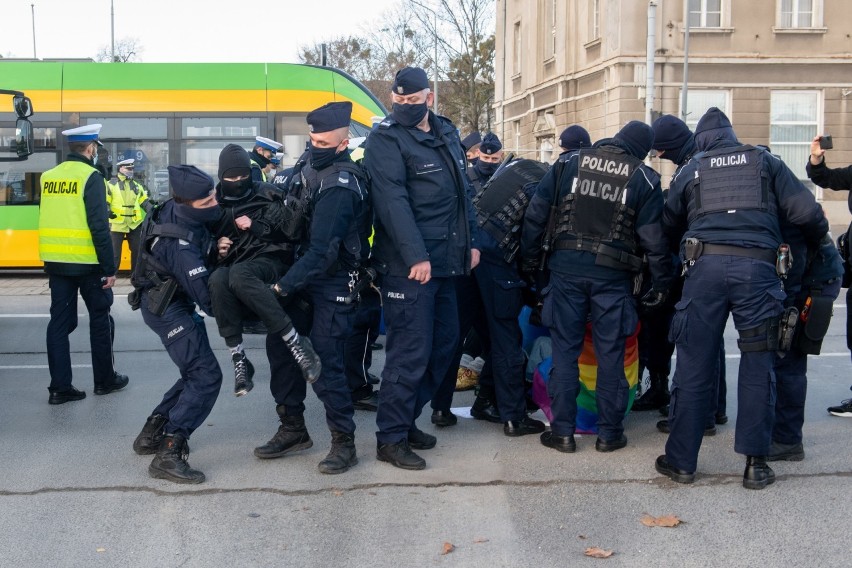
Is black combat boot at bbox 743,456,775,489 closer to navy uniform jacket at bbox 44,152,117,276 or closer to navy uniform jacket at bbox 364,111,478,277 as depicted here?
navy uniform jacket at bbox 364,111,478,277

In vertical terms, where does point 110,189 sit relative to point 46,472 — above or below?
above

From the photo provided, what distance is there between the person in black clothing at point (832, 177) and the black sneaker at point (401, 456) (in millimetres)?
2939

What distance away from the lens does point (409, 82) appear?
5266 millimetres

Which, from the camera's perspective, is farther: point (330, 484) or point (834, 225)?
point (834, 225)

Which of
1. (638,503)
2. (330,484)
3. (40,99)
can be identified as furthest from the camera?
(40,99)

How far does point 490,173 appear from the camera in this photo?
22.3 feet

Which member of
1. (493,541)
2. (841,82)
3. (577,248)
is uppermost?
(841,82)

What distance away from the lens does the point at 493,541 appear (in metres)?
4.31

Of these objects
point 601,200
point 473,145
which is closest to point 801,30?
point 473,145

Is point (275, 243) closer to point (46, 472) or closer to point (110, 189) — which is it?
point (46, 472)

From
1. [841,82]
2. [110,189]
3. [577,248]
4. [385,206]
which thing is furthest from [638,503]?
[841,82]

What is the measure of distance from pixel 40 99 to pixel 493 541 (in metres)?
12.9

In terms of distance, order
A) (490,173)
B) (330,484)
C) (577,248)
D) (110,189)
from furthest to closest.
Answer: (110,189)
(490,173)
(577,248)
(330,484)

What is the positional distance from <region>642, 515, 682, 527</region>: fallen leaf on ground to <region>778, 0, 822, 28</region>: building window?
26.6 metres
